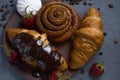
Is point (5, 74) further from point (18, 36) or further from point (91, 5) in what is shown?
point (91, 5)

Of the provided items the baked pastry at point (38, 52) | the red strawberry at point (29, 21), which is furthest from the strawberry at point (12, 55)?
the red strawberry at point (29, 21)

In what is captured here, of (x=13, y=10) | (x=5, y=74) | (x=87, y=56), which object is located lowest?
(x=5, y=74)

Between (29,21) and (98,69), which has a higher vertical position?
(29,21)

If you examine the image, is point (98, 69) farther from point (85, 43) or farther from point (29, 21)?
point (29, 21)

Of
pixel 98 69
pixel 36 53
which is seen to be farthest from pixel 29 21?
Answer: pixel 98 69

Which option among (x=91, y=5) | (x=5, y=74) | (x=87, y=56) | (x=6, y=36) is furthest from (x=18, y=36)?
(x=91, y=5)
